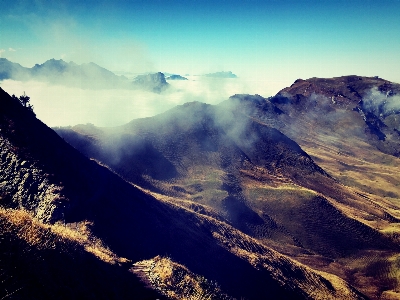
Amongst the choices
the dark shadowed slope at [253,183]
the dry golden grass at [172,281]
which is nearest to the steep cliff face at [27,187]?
the dry golden grass at [172,281]

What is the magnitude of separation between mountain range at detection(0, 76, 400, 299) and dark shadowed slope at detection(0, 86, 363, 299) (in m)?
0.14

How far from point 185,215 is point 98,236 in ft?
71.9

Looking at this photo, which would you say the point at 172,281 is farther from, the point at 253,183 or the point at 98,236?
the point at 253,183

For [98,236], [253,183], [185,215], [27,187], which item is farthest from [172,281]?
[253,183]

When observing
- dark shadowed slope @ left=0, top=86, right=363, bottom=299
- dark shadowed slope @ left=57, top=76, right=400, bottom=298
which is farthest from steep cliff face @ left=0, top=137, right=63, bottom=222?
dark shadowed slope @ left=57, top=76, right=400, bottom=298

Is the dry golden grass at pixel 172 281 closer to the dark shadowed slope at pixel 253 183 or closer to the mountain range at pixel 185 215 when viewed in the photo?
the mountain range at pixel 185 215

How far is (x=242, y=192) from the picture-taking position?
246 ft

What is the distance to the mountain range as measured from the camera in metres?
18.9

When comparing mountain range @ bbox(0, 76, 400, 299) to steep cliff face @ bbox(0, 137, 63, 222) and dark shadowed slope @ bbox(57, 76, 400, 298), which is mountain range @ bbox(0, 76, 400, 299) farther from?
dark shadowed slope @ bbox(57, 76, 400, 298)

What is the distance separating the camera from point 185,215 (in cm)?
4753

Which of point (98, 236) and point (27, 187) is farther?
point (27, 187)

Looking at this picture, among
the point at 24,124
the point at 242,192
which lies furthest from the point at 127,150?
the point at 24,124

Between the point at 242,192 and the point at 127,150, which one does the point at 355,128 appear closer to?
the point at 242,192

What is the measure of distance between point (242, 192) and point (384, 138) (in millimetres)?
163197
